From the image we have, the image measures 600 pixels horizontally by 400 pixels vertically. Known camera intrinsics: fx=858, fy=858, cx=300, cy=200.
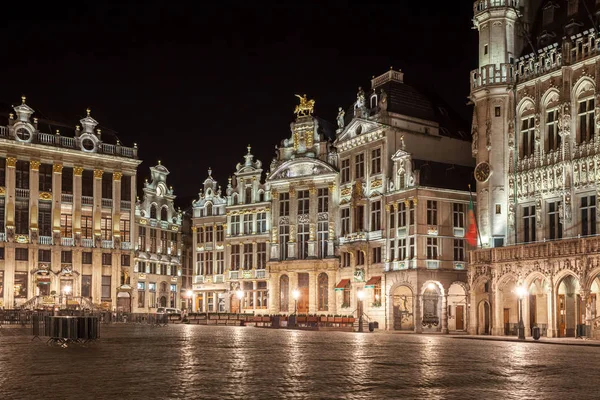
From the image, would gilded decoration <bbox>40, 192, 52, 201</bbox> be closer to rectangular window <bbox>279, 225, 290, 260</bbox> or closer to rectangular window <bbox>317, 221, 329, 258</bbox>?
rectangular window <bbox>279, 225, 290, 260</bbox>

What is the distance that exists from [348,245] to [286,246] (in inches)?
364

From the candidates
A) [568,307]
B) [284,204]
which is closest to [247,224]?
[284,204]

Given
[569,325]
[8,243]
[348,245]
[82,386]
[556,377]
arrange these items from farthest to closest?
[8,243]
[348,245]
[569,325]
[556,377]
[82,386]

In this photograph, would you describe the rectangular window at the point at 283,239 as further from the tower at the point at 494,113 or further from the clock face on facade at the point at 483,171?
the clock face on facade at the point at 483,171

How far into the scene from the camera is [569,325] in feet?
167

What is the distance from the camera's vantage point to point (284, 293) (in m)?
77.7

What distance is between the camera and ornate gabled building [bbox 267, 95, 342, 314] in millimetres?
74438

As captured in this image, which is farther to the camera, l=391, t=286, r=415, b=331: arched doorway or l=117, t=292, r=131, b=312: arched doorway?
l=117, t=292, r=131, b=312: arched doorway

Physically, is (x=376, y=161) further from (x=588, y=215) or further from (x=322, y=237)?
(x=588, y=215)

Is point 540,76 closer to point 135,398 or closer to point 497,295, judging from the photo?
point 497,295

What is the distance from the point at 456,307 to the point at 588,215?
17.9 m


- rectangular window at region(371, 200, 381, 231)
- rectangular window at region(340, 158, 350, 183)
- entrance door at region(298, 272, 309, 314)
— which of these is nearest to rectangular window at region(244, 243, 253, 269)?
entrance door at region(298, 272, 309, 314)

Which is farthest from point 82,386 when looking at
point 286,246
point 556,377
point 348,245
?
point 286,246

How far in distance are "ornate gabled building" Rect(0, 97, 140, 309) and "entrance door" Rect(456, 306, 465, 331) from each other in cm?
3168
